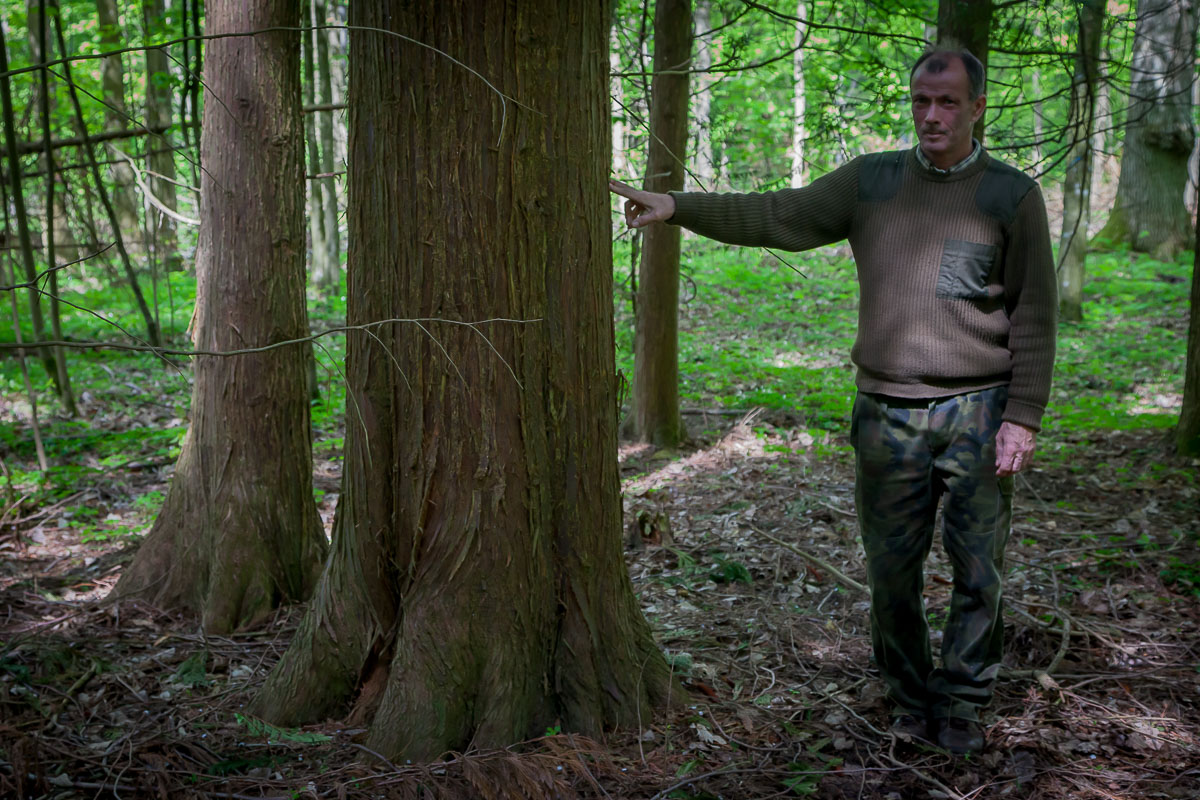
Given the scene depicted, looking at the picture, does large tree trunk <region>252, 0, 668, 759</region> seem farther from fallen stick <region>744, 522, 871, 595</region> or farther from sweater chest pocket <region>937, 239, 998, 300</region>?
fallen stick <region>744, 522, 871, 595</region>

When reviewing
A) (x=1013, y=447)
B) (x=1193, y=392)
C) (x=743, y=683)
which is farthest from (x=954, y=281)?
(x=1193, y=392)

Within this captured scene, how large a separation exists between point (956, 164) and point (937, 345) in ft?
1.98

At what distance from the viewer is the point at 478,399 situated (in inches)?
107

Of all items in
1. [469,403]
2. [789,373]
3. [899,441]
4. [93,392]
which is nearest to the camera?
[469,403]

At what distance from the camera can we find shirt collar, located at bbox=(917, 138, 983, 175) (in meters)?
2.87

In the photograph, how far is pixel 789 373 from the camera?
10375mm

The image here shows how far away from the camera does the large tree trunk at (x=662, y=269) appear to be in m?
6.69

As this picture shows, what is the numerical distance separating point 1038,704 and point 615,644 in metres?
1.60

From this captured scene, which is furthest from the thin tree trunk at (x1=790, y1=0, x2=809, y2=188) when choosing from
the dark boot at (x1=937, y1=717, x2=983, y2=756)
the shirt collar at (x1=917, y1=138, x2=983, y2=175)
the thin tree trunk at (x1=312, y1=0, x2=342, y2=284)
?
the thin tree trunk at (x1=312, y1=0, x2=342, y2=284)

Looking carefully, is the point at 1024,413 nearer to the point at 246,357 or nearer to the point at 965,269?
the point at 965,269

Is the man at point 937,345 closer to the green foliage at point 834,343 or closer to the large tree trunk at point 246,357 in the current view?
the large tree trunk at point 246,357

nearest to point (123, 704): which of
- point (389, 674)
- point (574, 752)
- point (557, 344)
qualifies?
point (389, 674)

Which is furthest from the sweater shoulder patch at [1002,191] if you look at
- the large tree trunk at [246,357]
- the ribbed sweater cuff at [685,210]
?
the large tree trunk at [246,357]

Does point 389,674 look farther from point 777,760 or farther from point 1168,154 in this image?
point 1168,154
